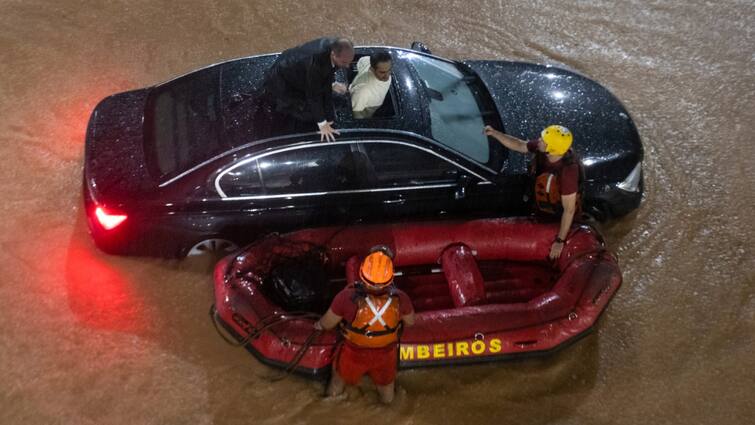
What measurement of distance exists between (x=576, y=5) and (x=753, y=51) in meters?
2.36

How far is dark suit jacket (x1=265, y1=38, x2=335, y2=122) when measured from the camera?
529 cm

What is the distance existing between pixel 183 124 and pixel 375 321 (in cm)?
246

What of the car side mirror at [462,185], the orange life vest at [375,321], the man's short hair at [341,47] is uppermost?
the man's short hair at [341,47]

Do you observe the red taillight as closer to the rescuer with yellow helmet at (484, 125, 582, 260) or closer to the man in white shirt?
the man in white shirt

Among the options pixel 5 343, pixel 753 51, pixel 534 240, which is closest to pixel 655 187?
pixel 534 240

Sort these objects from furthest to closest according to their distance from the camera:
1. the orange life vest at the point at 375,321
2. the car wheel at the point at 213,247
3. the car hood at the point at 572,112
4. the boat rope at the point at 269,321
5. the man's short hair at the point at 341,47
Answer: the car hood at the point at 572,112
the car wheel at the point at 213,247
the man's short hair at the point at 341,47
the boat rope at the point at 269,321
the orange life vest at the point at 375,321

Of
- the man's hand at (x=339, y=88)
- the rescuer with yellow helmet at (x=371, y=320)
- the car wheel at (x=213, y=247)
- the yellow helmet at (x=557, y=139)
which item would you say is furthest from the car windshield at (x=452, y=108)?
the car wheel at (x=213, y=247)

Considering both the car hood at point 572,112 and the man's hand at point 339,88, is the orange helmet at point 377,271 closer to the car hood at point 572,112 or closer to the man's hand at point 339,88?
the man's hand at point 339,88

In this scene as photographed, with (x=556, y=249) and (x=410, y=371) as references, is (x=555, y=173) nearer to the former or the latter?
(x=556, y=249)

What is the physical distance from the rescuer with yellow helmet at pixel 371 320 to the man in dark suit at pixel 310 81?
4.49 feet

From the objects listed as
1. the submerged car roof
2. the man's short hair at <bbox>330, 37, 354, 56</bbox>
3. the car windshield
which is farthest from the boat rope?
the man's short hair at <bbox>330, 37, 354, 56</bbox>

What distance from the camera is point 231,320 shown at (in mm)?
5199

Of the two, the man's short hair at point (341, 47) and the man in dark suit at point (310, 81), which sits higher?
the man's short hair at point (341, 47)

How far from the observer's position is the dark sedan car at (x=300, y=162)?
5.41 meters
